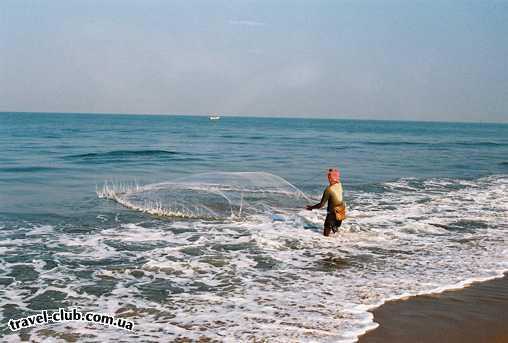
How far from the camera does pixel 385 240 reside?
432 inches

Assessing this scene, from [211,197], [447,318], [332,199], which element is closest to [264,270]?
[332,199]

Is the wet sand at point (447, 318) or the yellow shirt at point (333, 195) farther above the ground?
the yellow shirt at point (333, 195)

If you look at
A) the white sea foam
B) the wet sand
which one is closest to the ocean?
the white sea foam

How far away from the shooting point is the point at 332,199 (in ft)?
35.4

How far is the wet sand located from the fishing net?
6916 mm

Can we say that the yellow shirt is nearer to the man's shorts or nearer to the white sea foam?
the man's shorts

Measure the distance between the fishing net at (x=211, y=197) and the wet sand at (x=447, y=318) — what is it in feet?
22.7

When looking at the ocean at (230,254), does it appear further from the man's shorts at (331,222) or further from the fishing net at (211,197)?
the man's shorts at (331,222)

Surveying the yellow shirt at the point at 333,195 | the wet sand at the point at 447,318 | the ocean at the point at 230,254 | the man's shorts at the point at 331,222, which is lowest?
the ocean at the point at 230,254

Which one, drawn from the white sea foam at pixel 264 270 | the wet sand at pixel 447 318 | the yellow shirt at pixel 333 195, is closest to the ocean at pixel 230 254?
the white sea foam at pixel 264 270

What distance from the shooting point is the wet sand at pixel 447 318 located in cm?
579

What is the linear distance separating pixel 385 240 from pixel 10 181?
48.0 feet

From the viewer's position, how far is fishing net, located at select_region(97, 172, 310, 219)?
1402 cm

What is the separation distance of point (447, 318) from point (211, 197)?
1032 cm
